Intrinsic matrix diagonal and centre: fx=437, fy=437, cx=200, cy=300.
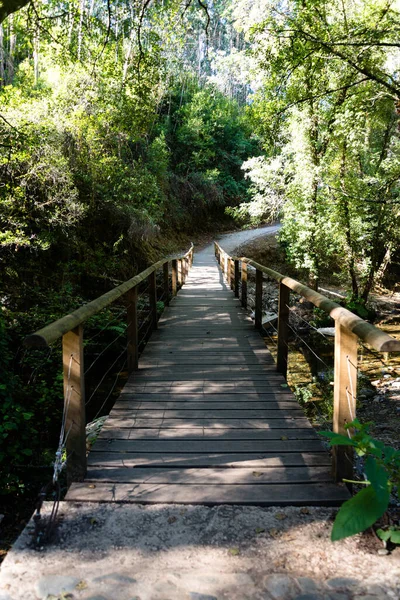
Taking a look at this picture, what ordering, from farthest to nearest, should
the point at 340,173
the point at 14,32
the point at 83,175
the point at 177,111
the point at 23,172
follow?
the point at 177,111 → the point at 340,173 → the point at 83,175 → the point at 23,172 → the point at 14,32

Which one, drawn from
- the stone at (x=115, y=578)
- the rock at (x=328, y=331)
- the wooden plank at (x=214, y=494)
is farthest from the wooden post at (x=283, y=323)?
the rock at (x=328, y=331)

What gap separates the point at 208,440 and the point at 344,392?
1.12 meters

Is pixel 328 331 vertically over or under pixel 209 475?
under

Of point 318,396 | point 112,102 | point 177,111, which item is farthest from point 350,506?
point 177,111

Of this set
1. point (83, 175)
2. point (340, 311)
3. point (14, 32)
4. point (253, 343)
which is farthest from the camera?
point (83, 175)

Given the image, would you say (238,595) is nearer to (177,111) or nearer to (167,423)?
(167,423)

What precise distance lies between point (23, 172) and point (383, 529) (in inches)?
396

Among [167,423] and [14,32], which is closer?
[167,423]

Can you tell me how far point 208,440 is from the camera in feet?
10.4

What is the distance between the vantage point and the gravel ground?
176 cm

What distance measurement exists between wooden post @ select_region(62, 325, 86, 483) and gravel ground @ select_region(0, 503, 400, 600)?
0.30m

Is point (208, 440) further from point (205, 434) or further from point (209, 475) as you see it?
point (209, 475)

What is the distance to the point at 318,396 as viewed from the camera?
7777 millimetres

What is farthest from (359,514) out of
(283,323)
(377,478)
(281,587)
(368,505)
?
→ (283,323)
